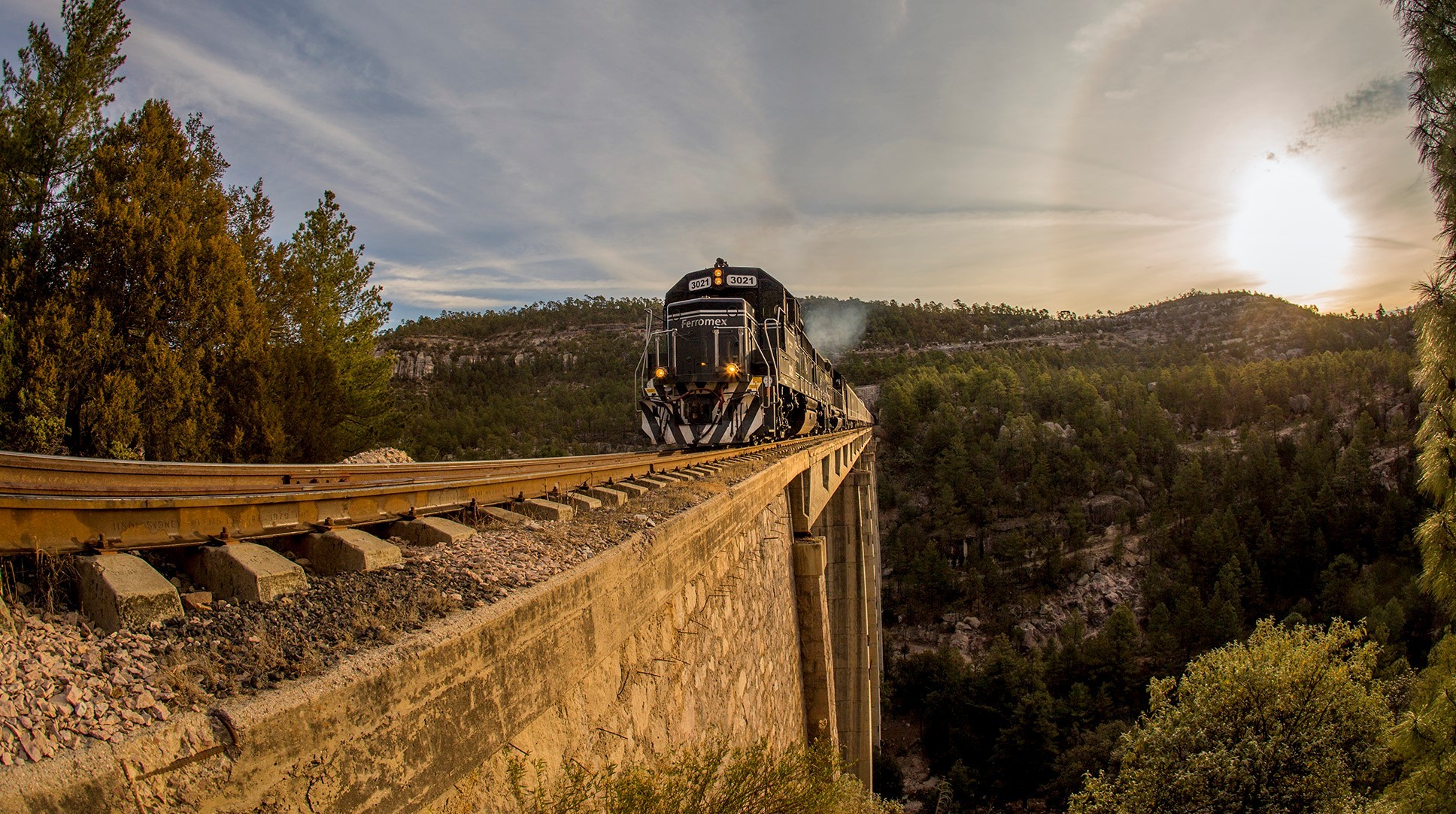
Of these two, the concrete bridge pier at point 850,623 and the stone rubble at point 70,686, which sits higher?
the stone rubble at point 70,686

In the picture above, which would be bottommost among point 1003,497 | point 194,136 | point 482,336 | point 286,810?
point 1003,497

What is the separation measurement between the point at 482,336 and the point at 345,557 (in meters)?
116

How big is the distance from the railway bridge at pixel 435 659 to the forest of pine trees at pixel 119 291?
20.6 ft

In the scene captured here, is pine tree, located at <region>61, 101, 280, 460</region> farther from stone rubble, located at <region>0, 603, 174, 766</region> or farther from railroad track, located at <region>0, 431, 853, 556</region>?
stone rubble, located at <region>0, 603, 174, 766</region>

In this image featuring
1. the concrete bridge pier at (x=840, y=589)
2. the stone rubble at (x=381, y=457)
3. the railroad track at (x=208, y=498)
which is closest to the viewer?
the railroad track at (x=208, y=498)

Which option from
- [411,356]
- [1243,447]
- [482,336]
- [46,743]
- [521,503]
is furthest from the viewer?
[482,336]

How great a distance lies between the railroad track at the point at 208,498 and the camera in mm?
1996

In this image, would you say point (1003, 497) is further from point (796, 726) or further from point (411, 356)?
point (411, 356)

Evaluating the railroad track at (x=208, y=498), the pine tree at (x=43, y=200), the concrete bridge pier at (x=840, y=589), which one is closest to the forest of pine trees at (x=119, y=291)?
the pine tree at (x=43, y=200)

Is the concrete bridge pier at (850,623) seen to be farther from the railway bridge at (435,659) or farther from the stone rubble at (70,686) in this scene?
the stone rubble at (70,686)

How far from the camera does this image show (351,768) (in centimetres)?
149

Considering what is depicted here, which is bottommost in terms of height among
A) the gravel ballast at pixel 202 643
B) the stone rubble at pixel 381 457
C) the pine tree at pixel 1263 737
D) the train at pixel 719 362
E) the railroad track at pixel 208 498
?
the pine tree at pixel 1263 737

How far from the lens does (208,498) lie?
8.16ft

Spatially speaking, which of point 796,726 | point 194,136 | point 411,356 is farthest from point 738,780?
point 411,356
